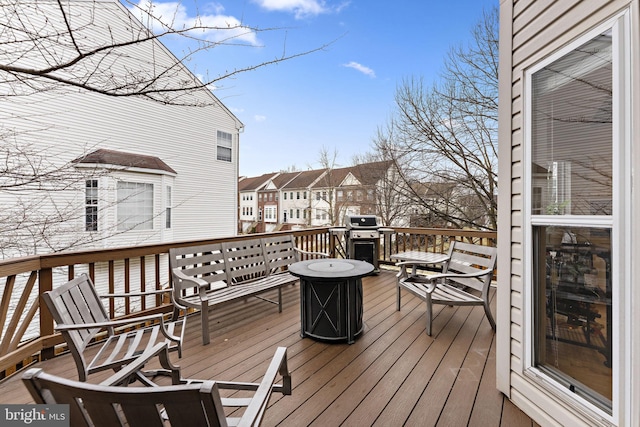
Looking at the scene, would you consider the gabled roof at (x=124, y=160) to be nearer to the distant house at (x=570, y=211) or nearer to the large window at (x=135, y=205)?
the large window at (x=135, y=205)

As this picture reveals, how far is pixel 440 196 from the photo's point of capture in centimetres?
883

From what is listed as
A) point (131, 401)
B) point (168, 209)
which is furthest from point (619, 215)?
point (168, 209)

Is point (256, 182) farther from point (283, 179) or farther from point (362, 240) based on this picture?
point (362, 240)

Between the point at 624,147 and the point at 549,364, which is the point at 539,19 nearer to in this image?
the point at 624,147

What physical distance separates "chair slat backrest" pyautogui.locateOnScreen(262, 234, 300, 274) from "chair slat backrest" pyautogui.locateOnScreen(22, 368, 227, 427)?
3.25 meters

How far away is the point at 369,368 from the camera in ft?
8.06

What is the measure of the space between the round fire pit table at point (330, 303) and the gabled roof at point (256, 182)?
2806 cm

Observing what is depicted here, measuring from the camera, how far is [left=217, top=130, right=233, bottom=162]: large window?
10.4 metres

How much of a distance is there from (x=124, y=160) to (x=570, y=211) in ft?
28.5

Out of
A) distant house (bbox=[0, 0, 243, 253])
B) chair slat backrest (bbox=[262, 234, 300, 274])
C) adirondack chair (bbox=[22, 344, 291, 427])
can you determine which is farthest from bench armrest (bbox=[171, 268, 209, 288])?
distant house (bbox=[0, 0, 243, 253])

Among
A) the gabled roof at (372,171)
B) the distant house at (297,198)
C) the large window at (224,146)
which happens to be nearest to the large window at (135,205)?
the large window at (224,146)

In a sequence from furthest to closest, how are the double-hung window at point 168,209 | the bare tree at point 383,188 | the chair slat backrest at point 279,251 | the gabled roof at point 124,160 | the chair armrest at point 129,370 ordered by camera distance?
the bare tree at point 383,188 → the double-hung window at point 168,209 → the gabled roof at point 124,160 → the chair slat backrest at point 279,251 → the chair armrest at point 129,370

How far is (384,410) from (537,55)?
2.43 metres

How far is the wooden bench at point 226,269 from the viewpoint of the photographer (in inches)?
120
